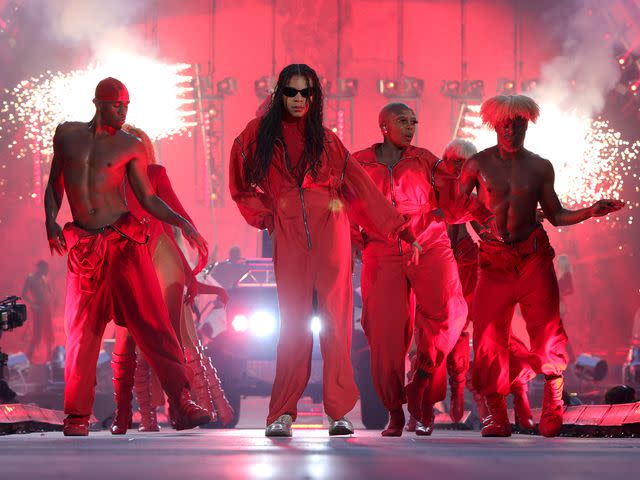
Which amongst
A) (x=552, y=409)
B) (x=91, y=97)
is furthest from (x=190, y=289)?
(x=91, y=97)

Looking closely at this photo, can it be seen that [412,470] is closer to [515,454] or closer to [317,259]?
[515,454]

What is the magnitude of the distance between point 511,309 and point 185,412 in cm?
220

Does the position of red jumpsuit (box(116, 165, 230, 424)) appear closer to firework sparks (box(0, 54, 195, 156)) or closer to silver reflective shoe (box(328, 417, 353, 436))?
silver reflective shoe (box(328, 417, 353, 436))

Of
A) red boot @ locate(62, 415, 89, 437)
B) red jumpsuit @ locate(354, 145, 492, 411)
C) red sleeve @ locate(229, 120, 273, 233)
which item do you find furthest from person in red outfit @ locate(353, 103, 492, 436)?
red boot @ locate(62, 415, 89, 437)

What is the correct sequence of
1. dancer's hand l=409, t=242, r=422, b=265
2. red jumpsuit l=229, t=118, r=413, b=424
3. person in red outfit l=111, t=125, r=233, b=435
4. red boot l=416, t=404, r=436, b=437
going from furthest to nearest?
1. person in red outfit l=111, t=125, r=233, b=435
2. red boot l=416, t=404, r=436, b=437
3. dancer's hand l=409, t=242, r=422, b=265
4. red jumpsuit l=229, t=118, r=413, b=424

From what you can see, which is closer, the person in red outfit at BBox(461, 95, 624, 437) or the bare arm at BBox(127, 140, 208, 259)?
the bare arm at BBox(127, 140, 208, 259)

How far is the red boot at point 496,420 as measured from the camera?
844cm

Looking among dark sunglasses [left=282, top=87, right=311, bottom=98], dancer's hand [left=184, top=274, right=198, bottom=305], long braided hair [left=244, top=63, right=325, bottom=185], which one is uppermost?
dark sunglasses [left=282, top=87, right=311, bottom=98]

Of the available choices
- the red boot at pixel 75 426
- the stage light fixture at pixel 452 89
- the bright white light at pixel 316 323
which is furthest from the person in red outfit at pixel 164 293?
the stage light fixture at pixel 452 89

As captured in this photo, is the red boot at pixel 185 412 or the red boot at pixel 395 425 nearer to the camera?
the red boot at pixel 185 412

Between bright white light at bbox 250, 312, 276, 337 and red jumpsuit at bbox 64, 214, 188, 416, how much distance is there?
12.5 feet

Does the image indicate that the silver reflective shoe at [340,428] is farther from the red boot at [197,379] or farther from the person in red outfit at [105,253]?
the red boot at [197,379]

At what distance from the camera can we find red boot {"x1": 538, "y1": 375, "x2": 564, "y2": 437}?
837 cm

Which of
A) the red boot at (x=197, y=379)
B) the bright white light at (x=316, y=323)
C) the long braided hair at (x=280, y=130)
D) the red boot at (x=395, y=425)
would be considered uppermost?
the long braided hair at (x=280, y=130)
